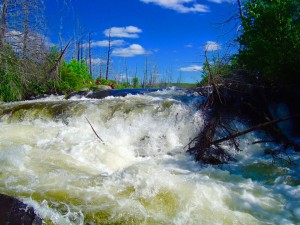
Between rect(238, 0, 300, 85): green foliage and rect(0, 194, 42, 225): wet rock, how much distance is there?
594 centimetres

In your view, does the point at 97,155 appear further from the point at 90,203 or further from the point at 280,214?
the point at 280,214

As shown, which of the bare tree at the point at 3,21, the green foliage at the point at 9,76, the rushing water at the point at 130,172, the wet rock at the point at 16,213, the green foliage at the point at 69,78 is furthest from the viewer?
the green foliage at the point at 69,78

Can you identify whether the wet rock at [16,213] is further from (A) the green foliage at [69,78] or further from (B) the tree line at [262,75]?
(A) the green foliage at [69,78]

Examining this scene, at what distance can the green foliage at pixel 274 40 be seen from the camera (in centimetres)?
703

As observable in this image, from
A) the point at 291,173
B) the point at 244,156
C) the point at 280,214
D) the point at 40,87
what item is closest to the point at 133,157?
the point at 244,156

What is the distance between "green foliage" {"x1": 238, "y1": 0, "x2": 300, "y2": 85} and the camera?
23.1 feet

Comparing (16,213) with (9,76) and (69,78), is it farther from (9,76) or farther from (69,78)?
(69,78)

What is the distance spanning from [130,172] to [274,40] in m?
4.89

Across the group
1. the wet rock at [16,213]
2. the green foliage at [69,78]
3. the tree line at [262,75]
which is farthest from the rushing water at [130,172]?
the green foliage at [69,78]

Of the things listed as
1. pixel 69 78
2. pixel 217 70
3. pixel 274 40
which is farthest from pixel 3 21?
pixel 69 78

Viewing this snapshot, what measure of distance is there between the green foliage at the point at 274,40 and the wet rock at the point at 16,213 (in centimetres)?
594

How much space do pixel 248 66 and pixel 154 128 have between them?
8.77 ft

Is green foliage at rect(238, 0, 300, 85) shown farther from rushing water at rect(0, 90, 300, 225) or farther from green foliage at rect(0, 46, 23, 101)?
green foliage at rect(0, 46, 23, 101)

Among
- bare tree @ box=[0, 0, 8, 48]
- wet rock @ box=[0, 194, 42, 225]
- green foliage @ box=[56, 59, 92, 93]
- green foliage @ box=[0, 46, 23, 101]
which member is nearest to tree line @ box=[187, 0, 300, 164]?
wet rock @ box=[0, 194, 42, 225]
